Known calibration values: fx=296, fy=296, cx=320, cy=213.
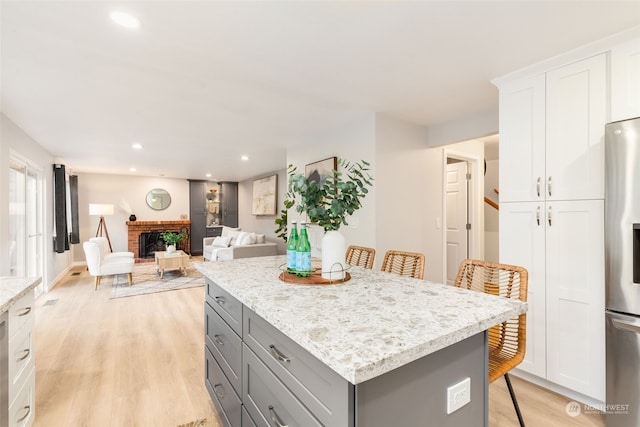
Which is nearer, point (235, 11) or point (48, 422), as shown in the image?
point (235, 11)

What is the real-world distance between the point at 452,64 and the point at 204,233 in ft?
26.9

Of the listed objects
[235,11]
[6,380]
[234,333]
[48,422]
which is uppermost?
[235,11]

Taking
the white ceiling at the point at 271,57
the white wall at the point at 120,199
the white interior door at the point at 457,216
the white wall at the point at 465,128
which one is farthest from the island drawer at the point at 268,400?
the white wall at the point at 120,199

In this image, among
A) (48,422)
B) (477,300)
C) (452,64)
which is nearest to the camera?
(477,300)

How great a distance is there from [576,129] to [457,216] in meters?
2.43

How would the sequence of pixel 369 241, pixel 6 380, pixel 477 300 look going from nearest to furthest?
1. pixel 477 300
2. pixel 6 380
3. pixel 369 241

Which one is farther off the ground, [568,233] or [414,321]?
[568,233]

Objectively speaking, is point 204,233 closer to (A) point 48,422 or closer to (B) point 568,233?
(A) point 48,422

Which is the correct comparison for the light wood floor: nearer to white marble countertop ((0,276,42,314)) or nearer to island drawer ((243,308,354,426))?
white marble countertop ((0,276,42,314))

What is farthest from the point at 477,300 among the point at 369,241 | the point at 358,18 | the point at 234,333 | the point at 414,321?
the point at 369,241

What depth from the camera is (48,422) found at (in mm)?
1828

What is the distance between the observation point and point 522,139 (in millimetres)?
2256

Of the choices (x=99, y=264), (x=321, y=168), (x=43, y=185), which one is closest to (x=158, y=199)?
(x=43, y=185)

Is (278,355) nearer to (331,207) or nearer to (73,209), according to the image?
(331,207)
